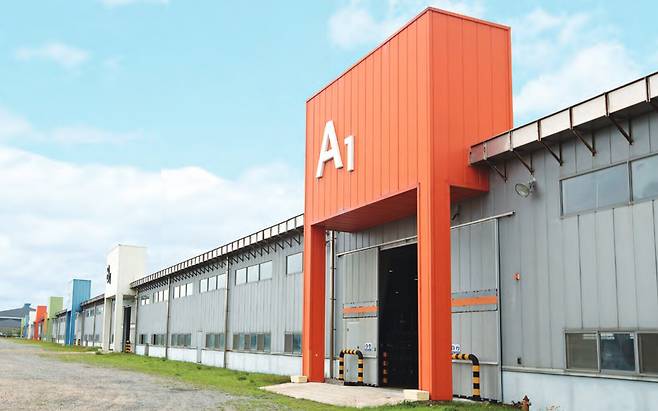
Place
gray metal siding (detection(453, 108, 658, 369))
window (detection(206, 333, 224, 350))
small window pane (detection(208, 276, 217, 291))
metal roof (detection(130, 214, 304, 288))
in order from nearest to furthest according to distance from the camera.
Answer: gray metal siding (detection(453, 108, 658, 369)) < metal roof (detection(130, 214, 304, 288)) < window (detection(206, 333, 224, 350)) < small window pane (detection(208, 276, 217, 291))

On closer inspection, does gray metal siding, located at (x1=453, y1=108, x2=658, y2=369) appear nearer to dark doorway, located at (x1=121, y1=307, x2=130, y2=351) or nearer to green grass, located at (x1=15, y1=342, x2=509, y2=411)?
green grass, located at (x1=15, y1=342, x2=509, y2=411)

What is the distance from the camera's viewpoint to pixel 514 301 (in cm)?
1933

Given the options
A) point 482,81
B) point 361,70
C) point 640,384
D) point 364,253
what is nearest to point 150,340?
point 364,253

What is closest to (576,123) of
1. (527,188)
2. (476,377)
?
(527,188)

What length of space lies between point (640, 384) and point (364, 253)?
1410 cm

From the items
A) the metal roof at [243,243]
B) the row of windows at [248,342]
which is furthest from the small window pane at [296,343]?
the metal roof at [243,243]

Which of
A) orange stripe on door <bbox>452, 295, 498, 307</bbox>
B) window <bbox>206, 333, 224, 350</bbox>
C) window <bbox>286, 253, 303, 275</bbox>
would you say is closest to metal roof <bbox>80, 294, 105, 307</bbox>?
window <bbox>206, 333, 224, 350</bbox>

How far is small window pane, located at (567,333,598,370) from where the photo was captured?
1664 cm

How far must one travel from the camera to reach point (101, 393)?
2511cm

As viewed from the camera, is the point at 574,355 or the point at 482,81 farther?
the point at 482,81

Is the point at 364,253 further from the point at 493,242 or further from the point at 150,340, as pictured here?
the point at 150,340

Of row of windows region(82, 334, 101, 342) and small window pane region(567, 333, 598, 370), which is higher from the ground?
small window pane region(567, 333, 598, 370)

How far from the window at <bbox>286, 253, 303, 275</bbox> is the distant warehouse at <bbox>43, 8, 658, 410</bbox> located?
13.9 inches

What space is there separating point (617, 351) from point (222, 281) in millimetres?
33230
